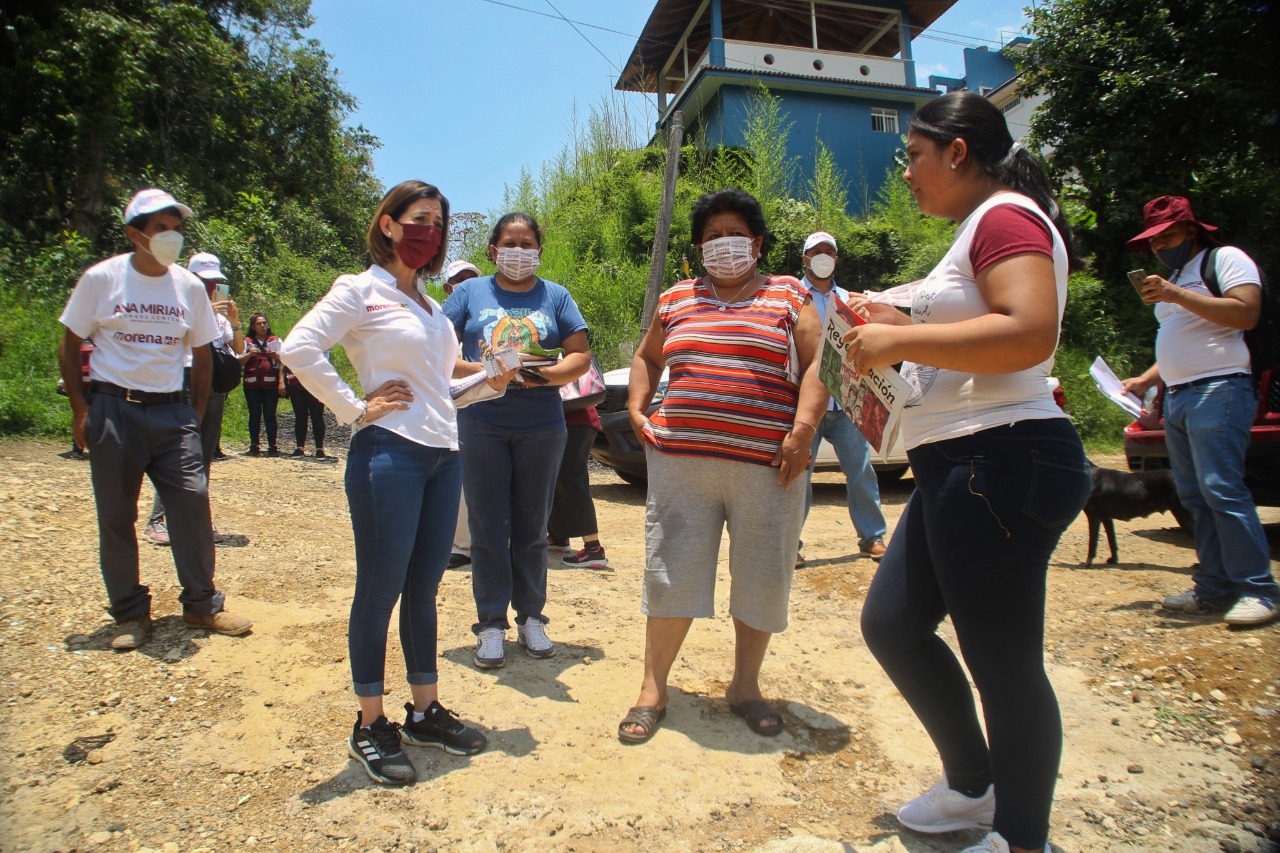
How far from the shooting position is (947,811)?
2.34 metres

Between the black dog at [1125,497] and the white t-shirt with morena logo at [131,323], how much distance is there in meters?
5.31

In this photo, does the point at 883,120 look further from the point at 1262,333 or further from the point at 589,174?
the point at 1262,333

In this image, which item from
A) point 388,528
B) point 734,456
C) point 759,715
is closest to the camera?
point 388,528

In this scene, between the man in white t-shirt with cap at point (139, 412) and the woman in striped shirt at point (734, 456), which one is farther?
the man in white t-shirt with cap at point (139, 412)

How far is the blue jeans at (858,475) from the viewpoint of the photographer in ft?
17.9

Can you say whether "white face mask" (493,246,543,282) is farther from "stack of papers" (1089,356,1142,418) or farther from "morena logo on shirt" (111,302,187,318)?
"stack of papers" (1089,356,1142,418)

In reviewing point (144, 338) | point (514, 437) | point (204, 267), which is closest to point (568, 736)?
point (514, 437)

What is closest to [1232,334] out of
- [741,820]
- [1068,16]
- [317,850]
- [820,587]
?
[820,587]

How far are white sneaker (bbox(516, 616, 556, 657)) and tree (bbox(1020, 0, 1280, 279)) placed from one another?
14.0 metres

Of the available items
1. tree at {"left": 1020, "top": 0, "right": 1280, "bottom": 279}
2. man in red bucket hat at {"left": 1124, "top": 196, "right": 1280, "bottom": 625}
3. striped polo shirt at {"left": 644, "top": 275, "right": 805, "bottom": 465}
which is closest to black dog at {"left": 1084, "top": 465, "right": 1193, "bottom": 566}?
man in red bucket hat at {"left": 1124, "top": 196, "right": 1280, "bottom": 625}

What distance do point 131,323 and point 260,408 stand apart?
739cm

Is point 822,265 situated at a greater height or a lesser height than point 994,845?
greater

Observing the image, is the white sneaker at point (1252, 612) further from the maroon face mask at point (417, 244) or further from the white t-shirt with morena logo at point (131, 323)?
the white t-shirt with morena logo at point (131, 323)

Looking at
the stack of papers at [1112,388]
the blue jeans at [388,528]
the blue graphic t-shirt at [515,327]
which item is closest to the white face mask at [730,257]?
the blue graphic t-shirt at [515,327]
